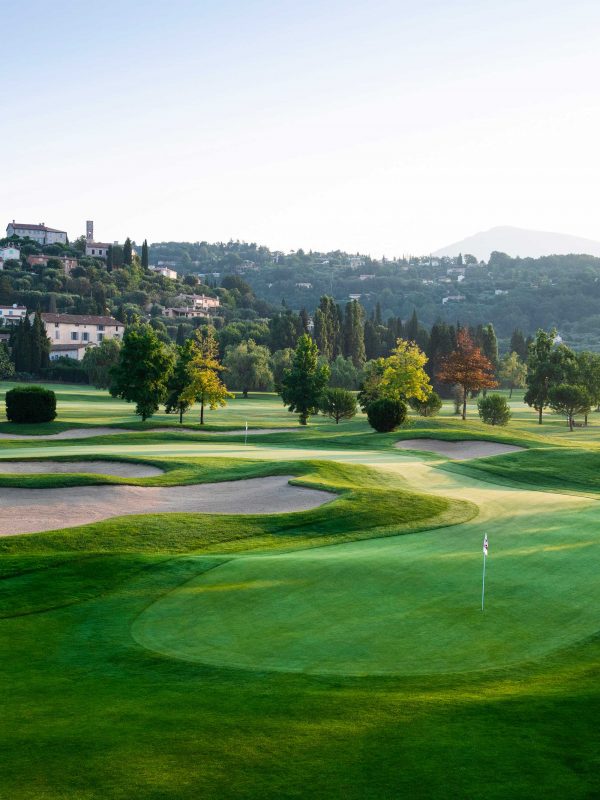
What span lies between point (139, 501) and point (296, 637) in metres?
16.0

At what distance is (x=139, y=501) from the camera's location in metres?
30.5

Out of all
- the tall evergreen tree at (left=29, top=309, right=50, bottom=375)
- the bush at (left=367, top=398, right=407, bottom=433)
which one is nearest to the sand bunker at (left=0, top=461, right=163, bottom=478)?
the bush at (left=367, top=398, right=407, bottom=433)

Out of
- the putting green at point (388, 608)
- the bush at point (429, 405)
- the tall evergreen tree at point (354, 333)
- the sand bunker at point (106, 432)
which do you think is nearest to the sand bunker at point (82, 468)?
the sand bunker at point (106, 432)

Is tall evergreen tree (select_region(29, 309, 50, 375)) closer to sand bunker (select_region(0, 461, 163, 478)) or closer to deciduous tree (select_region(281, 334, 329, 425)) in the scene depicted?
deciduous tree (select_region(281, 334, 329, 425))

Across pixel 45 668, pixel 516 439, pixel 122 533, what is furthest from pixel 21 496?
pixel 516 439

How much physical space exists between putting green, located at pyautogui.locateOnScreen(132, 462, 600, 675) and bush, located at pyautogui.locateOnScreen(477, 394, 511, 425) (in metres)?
52.5

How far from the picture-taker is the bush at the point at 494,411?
76.8 metres

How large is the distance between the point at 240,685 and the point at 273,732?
6.81ft

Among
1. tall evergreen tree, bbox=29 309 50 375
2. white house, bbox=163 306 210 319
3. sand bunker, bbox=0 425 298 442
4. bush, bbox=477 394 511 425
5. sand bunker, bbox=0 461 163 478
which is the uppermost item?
white house, bbox=163 306 210 319

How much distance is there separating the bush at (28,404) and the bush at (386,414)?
21702 mm

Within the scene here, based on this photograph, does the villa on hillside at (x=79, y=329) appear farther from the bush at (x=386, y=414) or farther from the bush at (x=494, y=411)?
the bush at (x=386, y=414)

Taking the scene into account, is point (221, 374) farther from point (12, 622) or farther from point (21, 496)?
point (12, 622)

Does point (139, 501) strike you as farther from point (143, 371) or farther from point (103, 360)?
point (103, 360)

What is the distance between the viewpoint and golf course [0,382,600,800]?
32.8 feet
